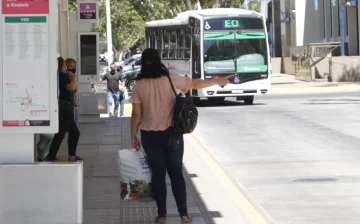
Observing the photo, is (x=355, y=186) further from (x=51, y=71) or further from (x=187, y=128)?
(x=51, y=71)

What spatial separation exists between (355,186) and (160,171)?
3.95 m

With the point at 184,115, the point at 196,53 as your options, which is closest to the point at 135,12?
the point at 196,53

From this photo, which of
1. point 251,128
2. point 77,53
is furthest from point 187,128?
point 77,53

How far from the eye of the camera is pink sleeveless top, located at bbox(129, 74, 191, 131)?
8758mm

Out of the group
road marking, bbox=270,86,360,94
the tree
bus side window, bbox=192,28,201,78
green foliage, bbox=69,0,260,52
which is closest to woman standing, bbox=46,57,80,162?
bus side window, bbox=192,28,201,78

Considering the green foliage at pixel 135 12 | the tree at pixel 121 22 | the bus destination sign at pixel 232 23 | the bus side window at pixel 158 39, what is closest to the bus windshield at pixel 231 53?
the bus destination sign at pixel 232 23

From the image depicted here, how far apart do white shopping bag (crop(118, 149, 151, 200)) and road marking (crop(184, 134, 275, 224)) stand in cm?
133

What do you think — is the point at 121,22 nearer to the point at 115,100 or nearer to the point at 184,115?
the point at 115,100

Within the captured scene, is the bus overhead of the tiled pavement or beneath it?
overhead

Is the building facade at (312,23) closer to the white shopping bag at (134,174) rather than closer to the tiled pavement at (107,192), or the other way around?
the tiled pavement at (107,192)

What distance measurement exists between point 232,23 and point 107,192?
792 inches

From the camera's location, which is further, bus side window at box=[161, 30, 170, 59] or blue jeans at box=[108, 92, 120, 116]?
bus side window at box=[161, 30, 170, 59]

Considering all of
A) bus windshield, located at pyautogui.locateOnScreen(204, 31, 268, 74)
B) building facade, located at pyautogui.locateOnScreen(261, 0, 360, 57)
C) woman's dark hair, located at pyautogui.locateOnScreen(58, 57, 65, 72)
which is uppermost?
building facade, located at pyautogui.locateOnScreen(261, 0, 360, 57)

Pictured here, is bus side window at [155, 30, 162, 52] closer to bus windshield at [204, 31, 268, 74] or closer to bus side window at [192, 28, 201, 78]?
bus side window at [192, 28, 201, 78]
